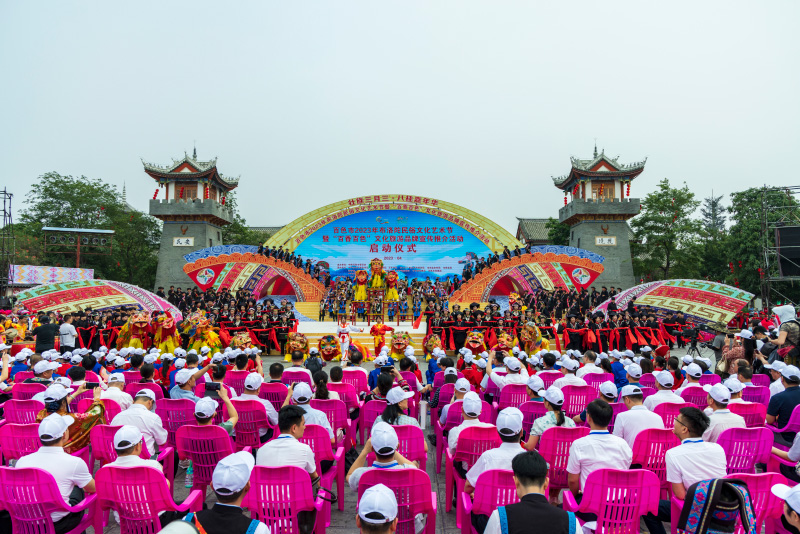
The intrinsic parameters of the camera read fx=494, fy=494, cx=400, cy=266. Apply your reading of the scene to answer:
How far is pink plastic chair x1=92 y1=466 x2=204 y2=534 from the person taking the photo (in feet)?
9.57

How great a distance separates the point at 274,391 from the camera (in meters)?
5.42

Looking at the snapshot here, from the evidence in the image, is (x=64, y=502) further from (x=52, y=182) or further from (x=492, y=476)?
(x=52, y=182)

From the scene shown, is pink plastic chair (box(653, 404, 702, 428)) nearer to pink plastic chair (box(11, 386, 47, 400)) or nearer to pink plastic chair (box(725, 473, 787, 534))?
pink plastic chair (box(725, 473, 787, 534))

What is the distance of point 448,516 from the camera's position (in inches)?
161

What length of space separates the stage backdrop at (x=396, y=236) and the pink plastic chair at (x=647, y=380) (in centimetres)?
1948


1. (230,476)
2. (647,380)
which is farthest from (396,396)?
(647,380)

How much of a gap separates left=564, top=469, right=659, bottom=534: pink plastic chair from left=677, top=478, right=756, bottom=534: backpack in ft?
1.18

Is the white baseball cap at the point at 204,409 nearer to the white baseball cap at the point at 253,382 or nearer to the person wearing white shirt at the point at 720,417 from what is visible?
the white baseball cap at the point at 253,382

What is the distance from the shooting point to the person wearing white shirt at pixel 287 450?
328 cm

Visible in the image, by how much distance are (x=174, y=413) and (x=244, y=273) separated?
61.1ft

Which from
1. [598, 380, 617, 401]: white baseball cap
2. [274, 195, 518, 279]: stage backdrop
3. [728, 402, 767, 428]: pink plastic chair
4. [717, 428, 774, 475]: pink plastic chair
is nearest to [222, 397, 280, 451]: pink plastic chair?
[598, 380, 617, 401]: white baseball cap

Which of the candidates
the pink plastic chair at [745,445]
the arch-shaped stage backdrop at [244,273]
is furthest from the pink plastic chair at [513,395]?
the arch-shaped stage backdrop at [244,273]

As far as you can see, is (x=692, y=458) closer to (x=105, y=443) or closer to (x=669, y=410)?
(x=669, y=410)

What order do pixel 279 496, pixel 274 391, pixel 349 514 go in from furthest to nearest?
pixel 274 391
pixel 349 514
pixel 279 496
